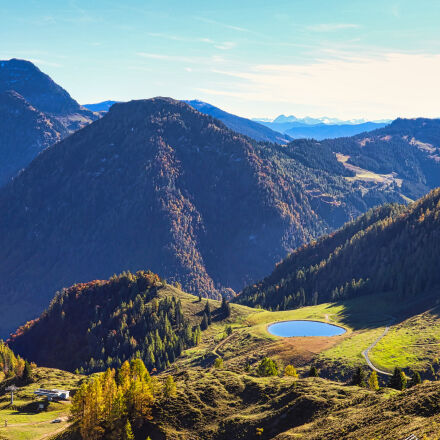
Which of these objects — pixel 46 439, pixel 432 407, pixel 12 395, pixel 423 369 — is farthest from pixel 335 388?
pixel 12 395

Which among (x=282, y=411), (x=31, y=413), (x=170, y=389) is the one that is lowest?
(x=31, y=413)

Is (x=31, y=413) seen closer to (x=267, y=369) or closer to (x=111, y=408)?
(x=111, y=408)

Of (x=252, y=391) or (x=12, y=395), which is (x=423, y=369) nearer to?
(x=252, y=391)

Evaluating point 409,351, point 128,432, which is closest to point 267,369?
point 128,432

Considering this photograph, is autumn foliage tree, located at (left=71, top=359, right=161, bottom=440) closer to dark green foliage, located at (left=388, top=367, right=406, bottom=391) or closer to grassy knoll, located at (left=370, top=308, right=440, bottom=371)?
dark green foliage, located at (left=388, top=367, right=406, bottom=391)

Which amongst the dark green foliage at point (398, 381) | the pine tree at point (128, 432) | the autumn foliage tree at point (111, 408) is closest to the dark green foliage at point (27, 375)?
the autumn foliage tree at point (111, 408)

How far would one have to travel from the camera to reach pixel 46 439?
344ft

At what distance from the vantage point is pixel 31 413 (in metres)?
126

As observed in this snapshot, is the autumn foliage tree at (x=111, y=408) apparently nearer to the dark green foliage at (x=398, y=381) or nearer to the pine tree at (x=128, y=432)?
the pine tree at (x=128, y=432)

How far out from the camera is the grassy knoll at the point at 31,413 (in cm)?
10645

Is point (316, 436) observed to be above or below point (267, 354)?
above

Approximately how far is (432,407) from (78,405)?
228 feet

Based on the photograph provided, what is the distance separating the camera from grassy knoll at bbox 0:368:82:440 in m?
106

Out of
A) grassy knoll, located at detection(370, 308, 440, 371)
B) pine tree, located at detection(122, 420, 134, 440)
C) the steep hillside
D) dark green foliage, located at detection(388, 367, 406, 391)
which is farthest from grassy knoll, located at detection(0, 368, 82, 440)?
grassy knoll, located at detection(370, 308, 440, 371)
